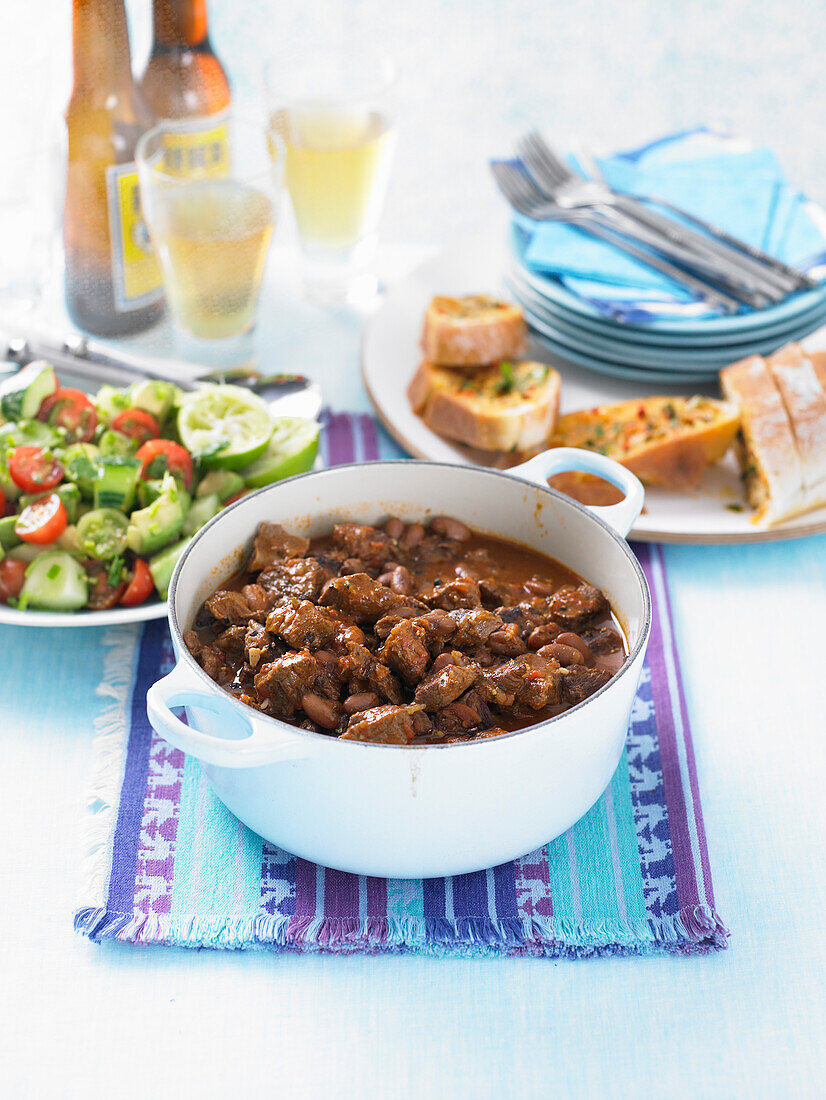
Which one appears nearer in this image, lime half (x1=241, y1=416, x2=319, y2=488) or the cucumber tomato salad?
the cucumber tomato salad

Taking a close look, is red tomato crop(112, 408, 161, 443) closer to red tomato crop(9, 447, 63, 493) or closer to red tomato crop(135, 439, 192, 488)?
red tomato crop(135, 439, 192, 488)

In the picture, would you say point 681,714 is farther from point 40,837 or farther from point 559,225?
point 559,225

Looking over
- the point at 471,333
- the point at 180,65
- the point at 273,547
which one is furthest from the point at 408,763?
the point at 180,65

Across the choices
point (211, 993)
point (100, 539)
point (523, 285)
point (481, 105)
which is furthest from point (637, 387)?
point (481, 105)

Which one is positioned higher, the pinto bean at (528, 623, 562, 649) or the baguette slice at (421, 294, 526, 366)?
the pinto bean at (528, 623, 562, 649)

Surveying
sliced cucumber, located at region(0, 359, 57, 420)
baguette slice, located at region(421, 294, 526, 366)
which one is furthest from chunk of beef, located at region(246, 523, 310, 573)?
baguette slice, located at region(421, 294, 526, 366)

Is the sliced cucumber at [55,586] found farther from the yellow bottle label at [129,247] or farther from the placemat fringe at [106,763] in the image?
the yellow bottle label at [129,247]

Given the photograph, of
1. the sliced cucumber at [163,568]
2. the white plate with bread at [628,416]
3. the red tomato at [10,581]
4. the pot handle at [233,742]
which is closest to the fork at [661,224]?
the white plate with bread at [628,416]
